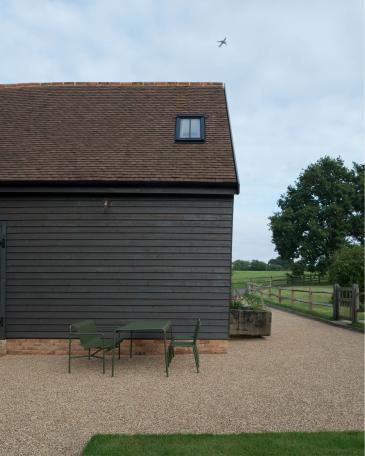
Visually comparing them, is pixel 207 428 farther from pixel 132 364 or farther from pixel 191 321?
pixel 191 321

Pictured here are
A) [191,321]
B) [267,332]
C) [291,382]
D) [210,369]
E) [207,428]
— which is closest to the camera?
[207,428]

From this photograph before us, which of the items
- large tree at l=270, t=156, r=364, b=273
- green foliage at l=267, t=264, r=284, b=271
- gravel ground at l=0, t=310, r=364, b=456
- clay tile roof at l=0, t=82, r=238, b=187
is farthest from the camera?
green foliage at l=267, t=264, r=284, b=271

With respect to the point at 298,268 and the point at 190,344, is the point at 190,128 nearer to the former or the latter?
the point at 190,344

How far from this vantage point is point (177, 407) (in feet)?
18.4

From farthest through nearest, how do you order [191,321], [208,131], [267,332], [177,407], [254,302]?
[254,302]
[267,332]
[208,131]
[191,321]
[177,407]

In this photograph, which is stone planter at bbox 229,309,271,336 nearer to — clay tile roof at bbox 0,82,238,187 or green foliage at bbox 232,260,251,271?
clay tile roof at bbox 0,82,238,187

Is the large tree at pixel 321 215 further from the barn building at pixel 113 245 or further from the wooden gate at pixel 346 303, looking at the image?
the barn building at pixel 113 245

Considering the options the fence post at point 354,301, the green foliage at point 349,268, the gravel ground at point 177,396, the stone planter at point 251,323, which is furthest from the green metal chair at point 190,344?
the green foliage at point 349,268

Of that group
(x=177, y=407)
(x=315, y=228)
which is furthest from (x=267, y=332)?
(x=315, y=228)

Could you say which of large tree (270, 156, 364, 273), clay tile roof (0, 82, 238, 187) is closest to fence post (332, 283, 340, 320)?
clay tile roof (0, 82, 238, 187)

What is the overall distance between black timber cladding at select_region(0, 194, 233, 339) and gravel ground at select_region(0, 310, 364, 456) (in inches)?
36.4

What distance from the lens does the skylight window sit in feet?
33.9

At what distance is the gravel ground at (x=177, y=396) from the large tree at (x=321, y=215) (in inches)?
1194

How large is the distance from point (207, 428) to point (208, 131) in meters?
7.18
